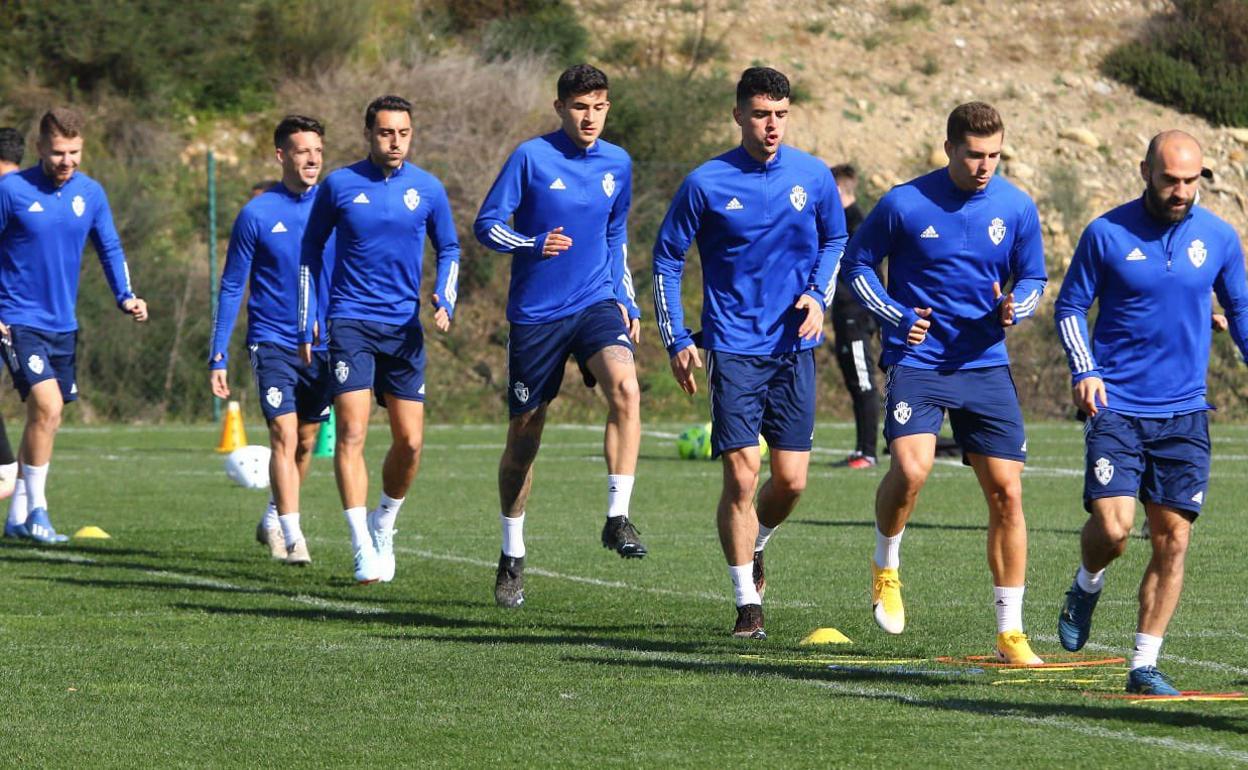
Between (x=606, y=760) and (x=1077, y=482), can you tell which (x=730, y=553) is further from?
(x=1077, y=482)

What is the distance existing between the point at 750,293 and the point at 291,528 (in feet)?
12.6

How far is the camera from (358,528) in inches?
419

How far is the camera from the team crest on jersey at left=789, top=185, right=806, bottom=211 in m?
8.91

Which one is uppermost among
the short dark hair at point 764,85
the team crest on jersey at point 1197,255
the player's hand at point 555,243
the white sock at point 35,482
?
the short dark hair at point 764,85

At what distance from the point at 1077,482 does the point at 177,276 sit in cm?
1349

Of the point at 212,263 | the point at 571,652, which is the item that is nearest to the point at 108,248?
the point at 571,652

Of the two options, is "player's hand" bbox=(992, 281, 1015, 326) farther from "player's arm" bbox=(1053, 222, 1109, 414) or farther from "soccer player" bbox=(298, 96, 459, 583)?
"soccer player" bbox=(298, 96, 459, 583)

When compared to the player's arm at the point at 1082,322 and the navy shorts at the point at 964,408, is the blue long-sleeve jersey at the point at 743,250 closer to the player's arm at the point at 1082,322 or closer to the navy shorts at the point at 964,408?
the navy shorts at the point at 964,408

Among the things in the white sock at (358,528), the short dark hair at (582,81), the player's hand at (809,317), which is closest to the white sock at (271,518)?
the white sock at (358,528)

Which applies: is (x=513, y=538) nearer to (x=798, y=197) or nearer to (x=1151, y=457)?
(x=798, y=197)

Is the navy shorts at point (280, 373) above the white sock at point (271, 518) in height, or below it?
above

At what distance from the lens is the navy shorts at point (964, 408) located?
320 inches

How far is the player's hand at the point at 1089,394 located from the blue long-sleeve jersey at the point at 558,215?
316cm

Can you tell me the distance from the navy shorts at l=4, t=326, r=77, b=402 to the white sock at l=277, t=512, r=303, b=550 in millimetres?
1926
